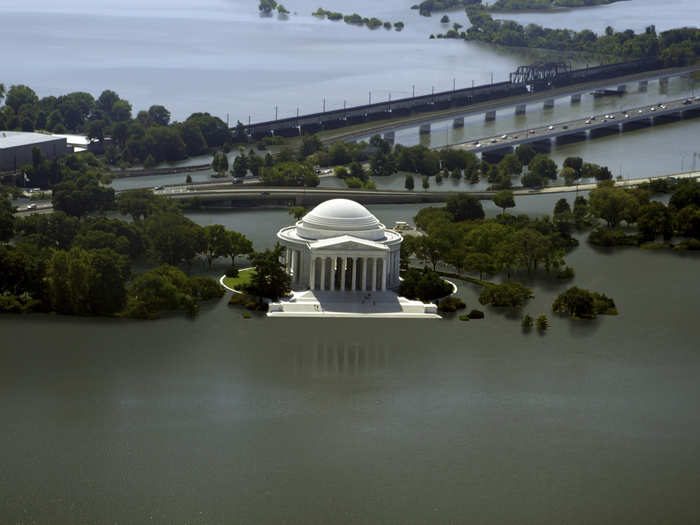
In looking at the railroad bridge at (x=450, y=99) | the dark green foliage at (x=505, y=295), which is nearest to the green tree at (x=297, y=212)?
the dark green foliage at (x=505, y=295)

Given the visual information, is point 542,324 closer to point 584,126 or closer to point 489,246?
point 489,246

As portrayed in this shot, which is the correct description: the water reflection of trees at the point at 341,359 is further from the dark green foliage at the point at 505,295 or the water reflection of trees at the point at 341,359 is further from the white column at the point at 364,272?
the dark green foliage at the point at 505,295

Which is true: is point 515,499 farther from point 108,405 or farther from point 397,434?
point 108,405

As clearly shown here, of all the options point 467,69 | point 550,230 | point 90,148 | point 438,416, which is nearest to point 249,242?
point 550,230

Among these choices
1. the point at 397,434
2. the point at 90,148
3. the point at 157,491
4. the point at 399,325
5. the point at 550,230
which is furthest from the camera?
the point at 90,148

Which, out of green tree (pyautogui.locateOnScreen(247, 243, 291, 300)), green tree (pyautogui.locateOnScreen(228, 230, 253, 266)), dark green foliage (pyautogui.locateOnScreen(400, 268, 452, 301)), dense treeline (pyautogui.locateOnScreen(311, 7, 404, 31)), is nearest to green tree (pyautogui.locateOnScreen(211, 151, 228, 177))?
green tree (pyautogui.locateOnScreen(228, 230, 253, 266))

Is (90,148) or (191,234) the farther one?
(90,148)
